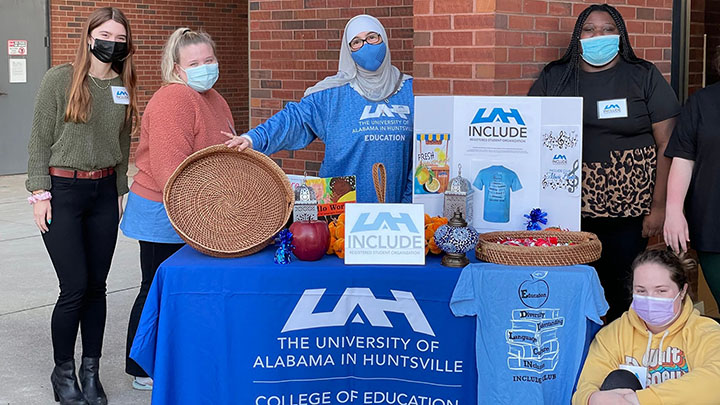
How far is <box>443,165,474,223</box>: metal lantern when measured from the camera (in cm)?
367

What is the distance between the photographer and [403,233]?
3488 millimetres

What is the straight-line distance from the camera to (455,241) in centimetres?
340

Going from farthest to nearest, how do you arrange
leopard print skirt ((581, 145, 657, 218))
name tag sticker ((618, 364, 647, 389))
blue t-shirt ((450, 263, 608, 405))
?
leopard print skirt ((581, 145, 657, 218)), blue t-shirt ((450, 263, 608, 405)), name tag sticker ((618, 364, 647, 389))

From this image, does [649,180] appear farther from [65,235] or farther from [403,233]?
[65,235]

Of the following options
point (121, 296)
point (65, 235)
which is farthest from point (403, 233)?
point (121, 296)

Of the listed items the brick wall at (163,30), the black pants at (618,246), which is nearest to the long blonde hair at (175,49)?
the black pants at (618,246)

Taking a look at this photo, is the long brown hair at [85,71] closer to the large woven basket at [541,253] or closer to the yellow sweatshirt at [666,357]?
the large woven basket at [541,253]

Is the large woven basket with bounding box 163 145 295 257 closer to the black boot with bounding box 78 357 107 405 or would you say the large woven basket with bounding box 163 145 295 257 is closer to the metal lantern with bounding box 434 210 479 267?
the metal lantern with bounding box 434 210 479 267

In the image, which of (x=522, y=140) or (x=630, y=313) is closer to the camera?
(x=630, y=313)

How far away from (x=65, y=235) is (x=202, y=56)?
39.9 inches

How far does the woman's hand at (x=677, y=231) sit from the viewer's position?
3701 mm

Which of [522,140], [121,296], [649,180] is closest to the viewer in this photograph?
[522,140]

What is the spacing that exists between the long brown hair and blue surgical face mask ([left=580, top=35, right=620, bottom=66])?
6.65ft

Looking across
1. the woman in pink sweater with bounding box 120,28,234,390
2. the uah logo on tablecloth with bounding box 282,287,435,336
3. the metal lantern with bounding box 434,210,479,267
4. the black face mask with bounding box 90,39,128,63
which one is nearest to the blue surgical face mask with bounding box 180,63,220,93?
the woman in pink sweater with bounding box 120,28,234,390
